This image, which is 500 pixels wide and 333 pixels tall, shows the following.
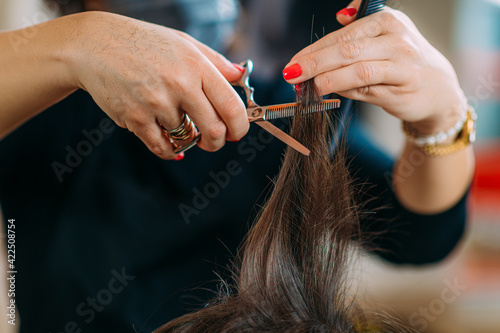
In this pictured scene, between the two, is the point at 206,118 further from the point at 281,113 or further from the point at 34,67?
the point at 34,67

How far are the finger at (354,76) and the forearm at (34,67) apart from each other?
48 centimetres

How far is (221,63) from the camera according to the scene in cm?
86

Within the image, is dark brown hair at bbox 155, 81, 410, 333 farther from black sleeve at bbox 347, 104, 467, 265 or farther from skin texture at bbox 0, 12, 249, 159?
black sleeve at bbox 347, 104, 467, 265

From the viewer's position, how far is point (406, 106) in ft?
2.82

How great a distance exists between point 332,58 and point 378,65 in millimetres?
96

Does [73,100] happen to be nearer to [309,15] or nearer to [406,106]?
[309,15]

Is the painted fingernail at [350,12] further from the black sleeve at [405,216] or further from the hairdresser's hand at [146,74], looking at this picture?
the black sleeve at [405,216]

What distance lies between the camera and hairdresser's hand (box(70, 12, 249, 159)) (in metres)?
0.68

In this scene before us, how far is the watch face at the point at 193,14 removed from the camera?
1.27 m

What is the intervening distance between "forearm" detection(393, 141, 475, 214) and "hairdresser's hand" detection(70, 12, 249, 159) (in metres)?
0.66

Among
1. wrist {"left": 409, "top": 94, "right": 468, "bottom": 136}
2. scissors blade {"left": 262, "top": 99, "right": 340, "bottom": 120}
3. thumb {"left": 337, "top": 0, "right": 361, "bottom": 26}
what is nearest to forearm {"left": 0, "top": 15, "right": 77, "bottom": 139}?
scissors blade {"left": 262, "top": 99, "right": 340, "bottom": 120}

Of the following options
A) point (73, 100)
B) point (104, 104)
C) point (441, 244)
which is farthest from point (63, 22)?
point (441, 244)

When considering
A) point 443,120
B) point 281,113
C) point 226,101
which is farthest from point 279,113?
point 443,120

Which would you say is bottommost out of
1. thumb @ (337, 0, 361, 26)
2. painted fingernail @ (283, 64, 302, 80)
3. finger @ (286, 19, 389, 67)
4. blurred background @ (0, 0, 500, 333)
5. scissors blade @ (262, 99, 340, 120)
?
blurred background @ (0, 0, 500, 333)
